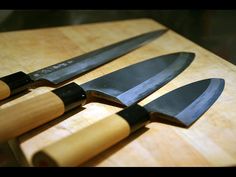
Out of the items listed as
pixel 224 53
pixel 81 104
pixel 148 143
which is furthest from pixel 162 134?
pixel 224 53

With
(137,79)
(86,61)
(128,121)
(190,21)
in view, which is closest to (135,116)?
(128,121)

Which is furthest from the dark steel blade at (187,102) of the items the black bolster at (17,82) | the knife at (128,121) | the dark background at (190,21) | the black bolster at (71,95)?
the dark background at (190,21)

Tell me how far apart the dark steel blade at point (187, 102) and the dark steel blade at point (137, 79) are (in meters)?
0.04

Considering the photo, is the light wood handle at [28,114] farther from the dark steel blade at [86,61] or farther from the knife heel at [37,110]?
the dark steel blade at [86,61]

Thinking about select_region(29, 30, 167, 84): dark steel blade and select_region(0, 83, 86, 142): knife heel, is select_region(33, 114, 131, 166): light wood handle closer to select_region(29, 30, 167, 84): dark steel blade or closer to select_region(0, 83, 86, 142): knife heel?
select_region(0, 83, 86, 142): knife heel

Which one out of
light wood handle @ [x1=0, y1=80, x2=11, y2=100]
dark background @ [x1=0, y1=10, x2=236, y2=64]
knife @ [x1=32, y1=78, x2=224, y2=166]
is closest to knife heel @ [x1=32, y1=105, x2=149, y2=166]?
knife @ [x1=32, y1=78, x2=224, y2=166]

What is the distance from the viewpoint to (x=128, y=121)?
1.58 feet

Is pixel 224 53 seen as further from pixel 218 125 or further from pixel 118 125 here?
pixel 118 125

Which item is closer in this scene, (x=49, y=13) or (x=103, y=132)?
(x=103, y=132)

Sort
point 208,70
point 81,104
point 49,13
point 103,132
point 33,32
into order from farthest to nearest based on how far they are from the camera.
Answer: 1. point 49,13
2. point 33,32
3. point 208,70
4. point 81,104
5. point 103,132

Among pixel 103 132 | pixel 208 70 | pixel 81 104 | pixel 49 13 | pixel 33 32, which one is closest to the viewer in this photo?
pixel 103 132

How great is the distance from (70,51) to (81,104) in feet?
Answer: 0.86
